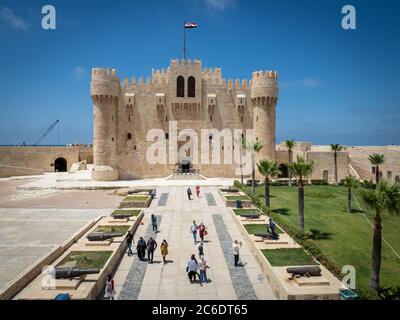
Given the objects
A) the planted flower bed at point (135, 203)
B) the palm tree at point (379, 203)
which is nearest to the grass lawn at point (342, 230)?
the palm tree at point (379, 203)

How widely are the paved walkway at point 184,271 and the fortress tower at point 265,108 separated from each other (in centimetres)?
2203

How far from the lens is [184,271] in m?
13.6

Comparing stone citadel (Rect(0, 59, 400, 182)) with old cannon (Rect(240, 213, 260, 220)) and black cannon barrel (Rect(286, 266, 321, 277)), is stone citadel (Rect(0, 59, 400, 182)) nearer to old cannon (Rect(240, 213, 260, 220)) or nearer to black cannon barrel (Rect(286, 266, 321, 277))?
old cannon (Rect(240, 213, 260, 220))

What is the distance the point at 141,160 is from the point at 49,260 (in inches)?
1183

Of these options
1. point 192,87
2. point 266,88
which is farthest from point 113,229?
point 266,88

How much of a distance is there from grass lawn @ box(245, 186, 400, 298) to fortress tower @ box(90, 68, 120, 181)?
18906mm

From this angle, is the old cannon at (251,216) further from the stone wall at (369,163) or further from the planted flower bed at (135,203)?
the stone wall at (369,163)

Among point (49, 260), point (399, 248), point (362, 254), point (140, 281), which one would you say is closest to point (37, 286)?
point (49, 260)

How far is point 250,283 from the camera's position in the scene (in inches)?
493

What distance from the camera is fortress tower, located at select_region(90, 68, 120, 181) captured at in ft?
132

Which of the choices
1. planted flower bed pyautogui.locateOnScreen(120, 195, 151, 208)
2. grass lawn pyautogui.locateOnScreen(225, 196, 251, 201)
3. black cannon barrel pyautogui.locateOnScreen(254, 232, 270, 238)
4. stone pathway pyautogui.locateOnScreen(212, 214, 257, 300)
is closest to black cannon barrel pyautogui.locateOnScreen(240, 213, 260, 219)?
stone pathway pyautogui.locateOnScreen(212, 214, 257, 300)

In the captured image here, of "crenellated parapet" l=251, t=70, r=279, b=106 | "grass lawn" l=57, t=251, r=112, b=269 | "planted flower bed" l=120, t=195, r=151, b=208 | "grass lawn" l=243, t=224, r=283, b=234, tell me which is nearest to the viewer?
"grass lawn" l=57, t=251, r=112, b=269

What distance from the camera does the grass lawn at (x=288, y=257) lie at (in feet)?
43.9

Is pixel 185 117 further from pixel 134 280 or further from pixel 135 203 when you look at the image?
pixel 134 280
